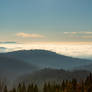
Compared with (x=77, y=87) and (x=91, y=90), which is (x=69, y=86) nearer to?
(x=77, y=87)

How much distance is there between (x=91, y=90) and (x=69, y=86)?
2981cm

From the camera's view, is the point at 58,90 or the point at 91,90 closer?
the point at 91,90

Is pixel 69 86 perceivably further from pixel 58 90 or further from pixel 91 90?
pixel 91 90

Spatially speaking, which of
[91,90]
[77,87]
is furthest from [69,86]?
[91,90]

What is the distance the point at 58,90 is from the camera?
19750cm

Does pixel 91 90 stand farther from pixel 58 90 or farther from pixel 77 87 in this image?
pixel 58 90

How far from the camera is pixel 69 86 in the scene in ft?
644

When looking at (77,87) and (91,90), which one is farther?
(77,87)

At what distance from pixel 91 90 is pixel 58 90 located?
39540 mm

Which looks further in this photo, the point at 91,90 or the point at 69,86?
the point at 69,86

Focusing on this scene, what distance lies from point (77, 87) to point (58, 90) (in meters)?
22.4

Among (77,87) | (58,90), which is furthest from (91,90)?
(58,90)
